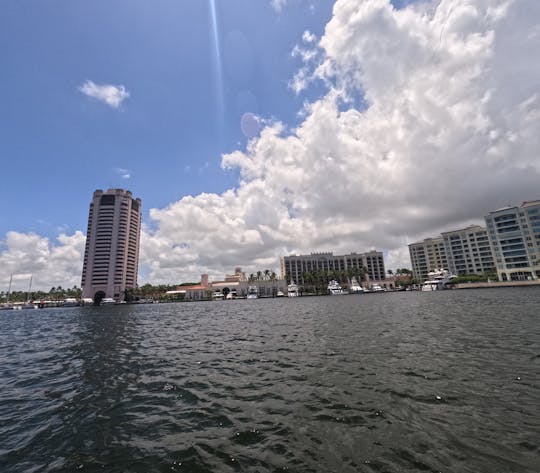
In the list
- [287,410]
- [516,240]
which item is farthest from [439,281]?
[287,410]

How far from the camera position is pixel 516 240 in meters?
151

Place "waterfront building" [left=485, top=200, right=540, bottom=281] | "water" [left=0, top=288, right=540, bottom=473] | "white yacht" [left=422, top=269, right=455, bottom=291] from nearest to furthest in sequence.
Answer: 1. "water" [left=0, top=288, right=540, bottom=473]
2. "waterfront building" [left=485, top=200, right=540, bottom=281]
3. "white yacht" [left=422, top=269, right=455, bottom=291]

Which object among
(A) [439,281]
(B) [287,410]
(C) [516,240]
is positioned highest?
(C) [516,240]

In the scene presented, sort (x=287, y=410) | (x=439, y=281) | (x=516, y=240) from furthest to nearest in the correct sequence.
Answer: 1. (x=439, y=281)
2. (x=516, y=240)
3. (x=287, y=410)

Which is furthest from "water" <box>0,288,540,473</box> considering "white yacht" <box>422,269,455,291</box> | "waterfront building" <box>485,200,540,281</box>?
"white yacht" <box>422,269,455,291</box>

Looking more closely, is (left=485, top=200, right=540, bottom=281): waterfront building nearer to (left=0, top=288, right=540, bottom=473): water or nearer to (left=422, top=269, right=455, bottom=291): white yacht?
(left=422, top=269, right=455, bottom=291): white yacht

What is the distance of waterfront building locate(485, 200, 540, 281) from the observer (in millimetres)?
143000

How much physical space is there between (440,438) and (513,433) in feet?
7.77

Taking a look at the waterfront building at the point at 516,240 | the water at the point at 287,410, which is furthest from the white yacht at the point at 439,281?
the water at the point at 287,410

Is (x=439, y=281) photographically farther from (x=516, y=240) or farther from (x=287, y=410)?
(x=287, y=410)

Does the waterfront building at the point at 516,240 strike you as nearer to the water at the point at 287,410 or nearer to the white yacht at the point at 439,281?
the white yacht at the point at 439,281

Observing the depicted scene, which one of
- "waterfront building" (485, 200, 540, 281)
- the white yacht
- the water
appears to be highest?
"waterfront building" (485, 200, 540, 281)

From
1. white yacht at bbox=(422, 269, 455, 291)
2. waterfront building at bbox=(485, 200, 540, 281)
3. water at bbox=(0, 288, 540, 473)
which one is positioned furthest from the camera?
white yacht at bbox=(422, 269, 455, 291)

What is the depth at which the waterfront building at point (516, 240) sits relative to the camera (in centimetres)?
14300
